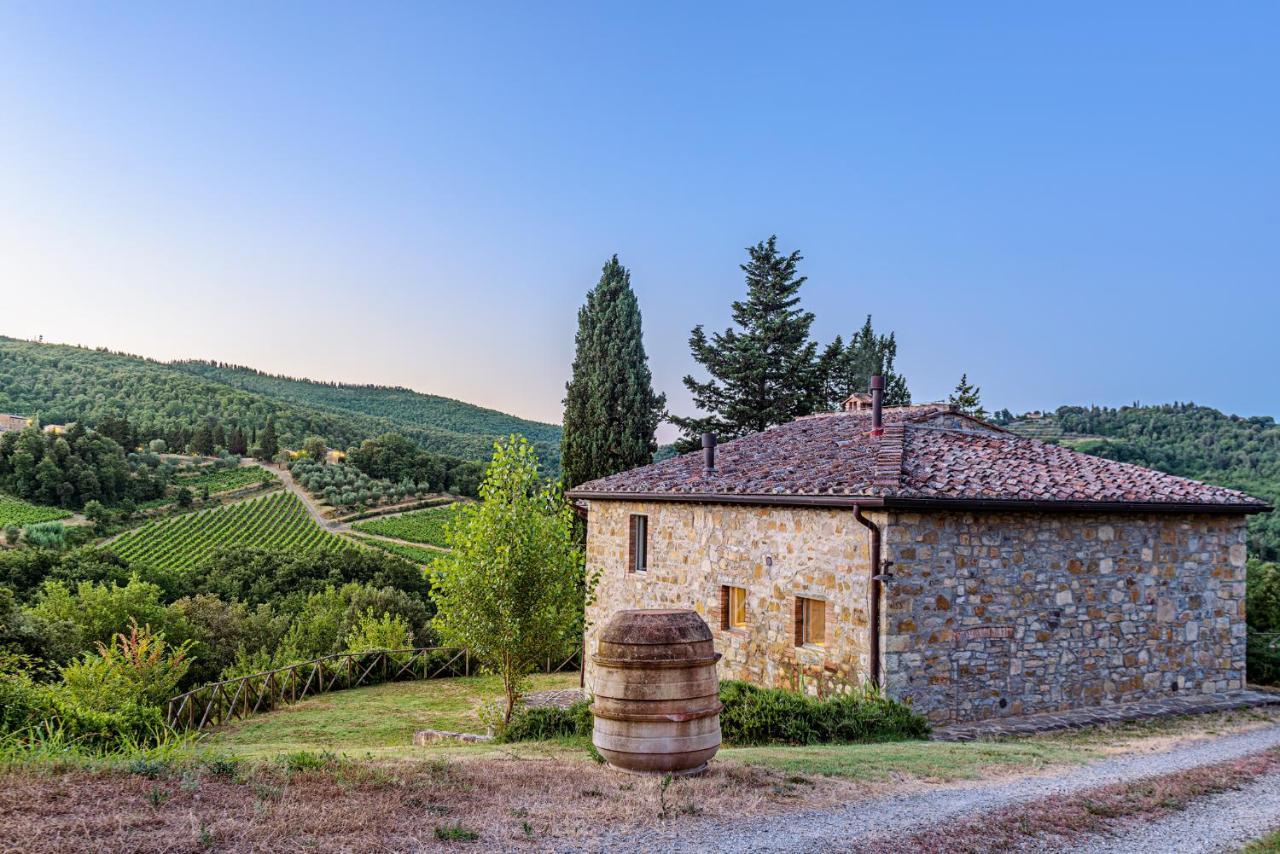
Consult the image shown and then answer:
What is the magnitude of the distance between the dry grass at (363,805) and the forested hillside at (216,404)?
2794 inches

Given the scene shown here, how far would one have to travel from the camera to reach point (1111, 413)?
44.5 metres

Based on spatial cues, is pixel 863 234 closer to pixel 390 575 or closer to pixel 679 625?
pixel 679 625

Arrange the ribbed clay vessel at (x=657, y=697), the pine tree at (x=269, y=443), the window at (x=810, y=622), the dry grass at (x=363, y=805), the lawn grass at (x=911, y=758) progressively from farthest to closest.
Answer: the pine tree at (x=269, y=443), the window at (x=810, y=622), the lawn grass at (x=911, y=758), the ribbed clay vessel at (x=657, y=697), the dry grass at (x=363, y=805)

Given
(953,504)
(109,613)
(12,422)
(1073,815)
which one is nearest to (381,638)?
(109,613)

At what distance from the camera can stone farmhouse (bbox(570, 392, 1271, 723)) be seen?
12141mm

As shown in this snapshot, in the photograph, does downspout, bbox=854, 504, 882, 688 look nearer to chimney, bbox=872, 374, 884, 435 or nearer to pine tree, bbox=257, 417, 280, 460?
chimney, bbox=872, 374, 884, 435

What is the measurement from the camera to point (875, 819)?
21.9ft

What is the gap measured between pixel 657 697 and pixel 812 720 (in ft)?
13.5

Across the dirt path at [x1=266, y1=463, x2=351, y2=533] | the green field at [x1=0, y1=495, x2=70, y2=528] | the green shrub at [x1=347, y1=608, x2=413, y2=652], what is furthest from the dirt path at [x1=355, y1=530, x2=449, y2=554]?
the green shrub at [x1=347, y1=608, x2=413, y2=652]

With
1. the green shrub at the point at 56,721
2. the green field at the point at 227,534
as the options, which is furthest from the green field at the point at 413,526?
the green shrub at the point at 56,721

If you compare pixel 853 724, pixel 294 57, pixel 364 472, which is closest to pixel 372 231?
pixel 294 57

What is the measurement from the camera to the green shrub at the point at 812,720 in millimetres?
10734

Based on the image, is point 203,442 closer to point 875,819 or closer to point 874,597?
point 874,597

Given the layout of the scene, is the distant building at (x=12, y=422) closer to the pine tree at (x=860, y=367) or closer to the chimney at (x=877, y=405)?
the pine tree at (x=860, y=367)
